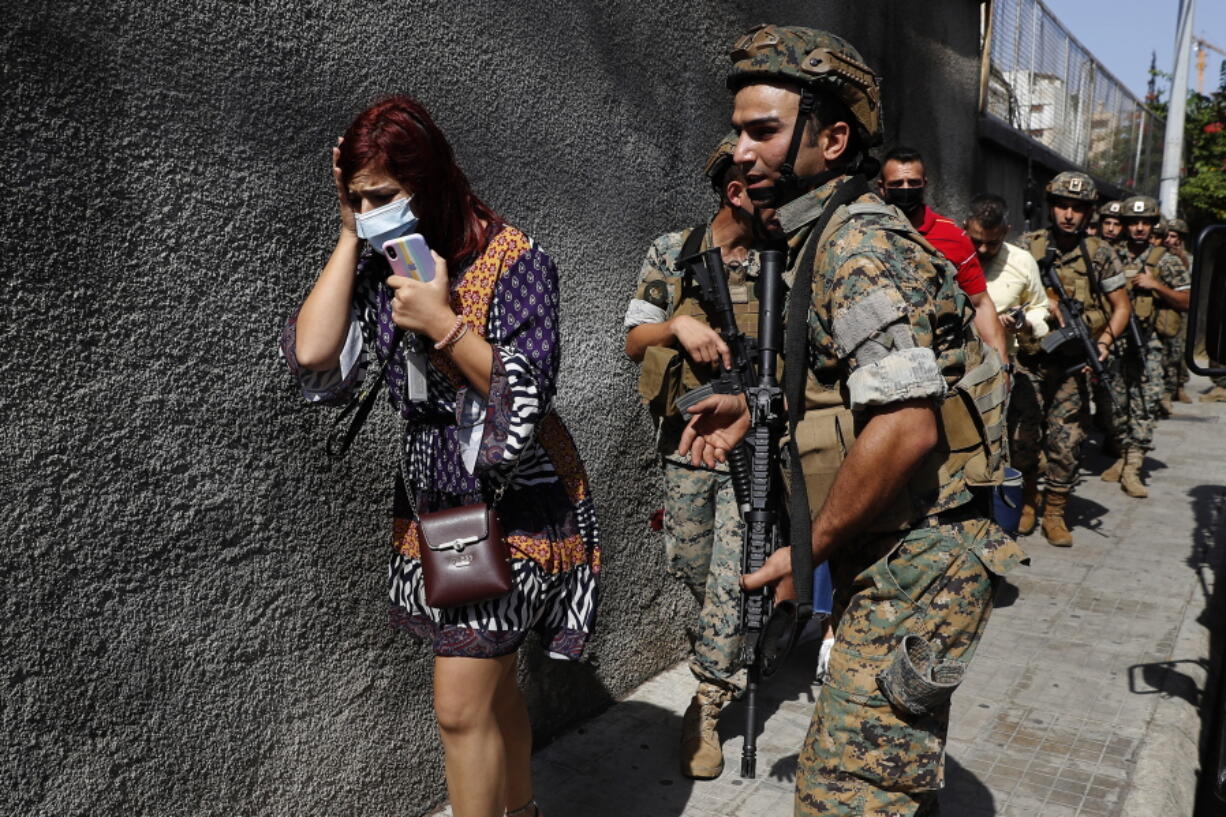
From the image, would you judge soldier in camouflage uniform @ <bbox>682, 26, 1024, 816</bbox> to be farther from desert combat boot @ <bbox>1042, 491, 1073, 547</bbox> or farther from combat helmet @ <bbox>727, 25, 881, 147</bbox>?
desert combat boot @ <bbox>1042, 491, 1073, 547</bbox>

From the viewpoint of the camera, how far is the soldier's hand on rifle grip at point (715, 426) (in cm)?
223

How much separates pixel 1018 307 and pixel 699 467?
110 inches

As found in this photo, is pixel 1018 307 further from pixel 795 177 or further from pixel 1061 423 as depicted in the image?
pixel 795 177

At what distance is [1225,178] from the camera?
20078 mm

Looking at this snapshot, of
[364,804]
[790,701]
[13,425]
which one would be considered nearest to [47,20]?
[13,425]

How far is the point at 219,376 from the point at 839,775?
153cm

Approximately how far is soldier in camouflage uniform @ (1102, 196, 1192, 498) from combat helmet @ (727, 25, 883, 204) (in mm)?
5534

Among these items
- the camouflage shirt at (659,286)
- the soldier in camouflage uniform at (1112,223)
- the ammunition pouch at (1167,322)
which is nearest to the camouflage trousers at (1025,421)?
the soldier in camouflage uniform at (1112,223)

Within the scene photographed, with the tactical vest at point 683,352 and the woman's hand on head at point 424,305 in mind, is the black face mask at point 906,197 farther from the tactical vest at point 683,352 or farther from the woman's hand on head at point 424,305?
the woman's hand on head at point 424,305

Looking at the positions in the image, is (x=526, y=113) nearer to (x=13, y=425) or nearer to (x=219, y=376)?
(x=219, y=376)

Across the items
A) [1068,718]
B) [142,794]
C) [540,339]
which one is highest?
[540,339]

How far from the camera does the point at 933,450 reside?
2051 millimetres

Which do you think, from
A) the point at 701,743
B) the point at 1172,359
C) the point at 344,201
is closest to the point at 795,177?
the point at 344,201

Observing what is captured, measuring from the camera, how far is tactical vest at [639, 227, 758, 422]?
308 cm
